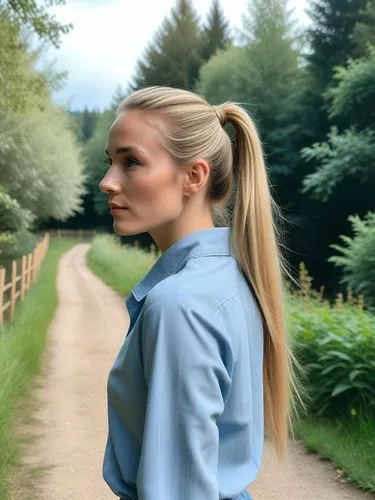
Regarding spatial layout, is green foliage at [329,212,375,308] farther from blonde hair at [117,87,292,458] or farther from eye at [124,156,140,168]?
eye at [124,156,140,168]

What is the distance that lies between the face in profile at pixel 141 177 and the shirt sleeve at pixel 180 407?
272 millimetres

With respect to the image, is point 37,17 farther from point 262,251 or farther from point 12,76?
point 262,251

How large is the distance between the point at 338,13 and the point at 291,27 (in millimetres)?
5056

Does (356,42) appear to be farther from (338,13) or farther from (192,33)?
(192,33)

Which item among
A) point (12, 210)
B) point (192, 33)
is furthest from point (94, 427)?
point (192, 33)

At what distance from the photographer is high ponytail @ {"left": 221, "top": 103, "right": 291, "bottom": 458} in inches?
51.8

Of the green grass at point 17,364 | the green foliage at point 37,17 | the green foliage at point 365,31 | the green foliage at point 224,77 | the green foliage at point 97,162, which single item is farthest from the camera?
the green foliage at point 97,162

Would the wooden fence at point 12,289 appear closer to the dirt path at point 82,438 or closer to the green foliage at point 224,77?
the dirt path at point 82,438

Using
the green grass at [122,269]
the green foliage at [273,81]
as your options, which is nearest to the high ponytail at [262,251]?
the green grass at [122,269]

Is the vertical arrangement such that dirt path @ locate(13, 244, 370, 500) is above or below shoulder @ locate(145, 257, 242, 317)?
below

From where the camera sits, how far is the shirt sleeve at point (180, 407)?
3.40 ft

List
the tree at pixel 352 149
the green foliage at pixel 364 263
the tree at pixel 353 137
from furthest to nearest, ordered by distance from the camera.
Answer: the tree at pixel 352 149 < the tree at pixel 353 137 < the green foliage at pixel 364 263

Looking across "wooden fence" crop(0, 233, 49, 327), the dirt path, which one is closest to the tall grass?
the dirt path

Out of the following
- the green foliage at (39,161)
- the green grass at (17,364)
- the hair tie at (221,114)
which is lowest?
the green grass at (17,364)
